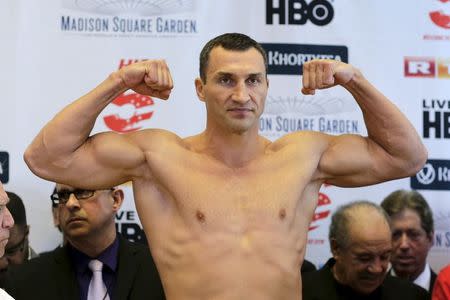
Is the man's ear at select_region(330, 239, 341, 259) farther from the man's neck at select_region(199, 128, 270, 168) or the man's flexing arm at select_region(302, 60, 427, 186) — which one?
the man's neck at select_region(199, 128, 270, 168)

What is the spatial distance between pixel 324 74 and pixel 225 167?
0.43m

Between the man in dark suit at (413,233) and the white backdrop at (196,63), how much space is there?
0.54 ft

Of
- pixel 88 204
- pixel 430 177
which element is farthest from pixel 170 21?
pixel 430 177

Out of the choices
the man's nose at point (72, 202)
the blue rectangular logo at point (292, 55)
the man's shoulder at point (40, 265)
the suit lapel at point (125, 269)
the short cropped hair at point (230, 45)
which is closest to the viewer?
the short cropped hair at point (230, 45)

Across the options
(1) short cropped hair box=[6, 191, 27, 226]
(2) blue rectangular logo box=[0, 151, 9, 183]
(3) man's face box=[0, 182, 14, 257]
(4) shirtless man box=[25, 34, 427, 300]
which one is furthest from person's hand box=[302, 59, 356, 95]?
(2) blue rectangular logo box=[0, 151, 9, 183]

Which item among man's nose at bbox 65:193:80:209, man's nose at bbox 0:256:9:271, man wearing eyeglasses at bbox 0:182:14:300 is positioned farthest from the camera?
man's nose at bbox 0:256:9:271

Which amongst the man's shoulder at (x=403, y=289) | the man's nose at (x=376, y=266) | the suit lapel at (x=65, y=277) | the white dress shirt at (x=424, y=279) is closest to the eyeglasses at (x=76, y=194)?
the suit lapel at (x=65, y=277)

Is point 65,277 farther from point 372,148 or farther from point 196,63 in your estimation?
point 372,148

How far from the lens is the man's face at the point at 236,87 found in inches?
113

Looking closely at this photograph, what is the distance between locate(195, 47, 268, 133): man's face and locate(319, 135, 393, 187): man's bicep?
0.28 meters

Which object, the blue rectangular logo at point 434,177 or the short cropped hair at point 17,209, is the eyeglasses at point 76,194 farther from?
the blue rectangular logo at point 434,177

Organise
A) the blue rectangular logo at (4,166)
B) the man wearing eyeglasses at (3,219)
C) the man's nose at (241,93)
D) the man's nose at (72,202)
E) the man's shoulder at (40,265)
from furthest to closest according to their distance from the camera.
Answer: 1. the blue rectangular logo at (4,166)
2. the man's nose at (72,202)
3. the man's shoulder at (40,265)
4. the man's nose at (241,93)
5. the man wearing eyeglasses at (3,219)

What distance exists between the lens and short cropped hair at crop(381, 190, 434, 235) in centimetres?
431

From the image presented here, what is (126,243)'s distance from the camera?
382cm
